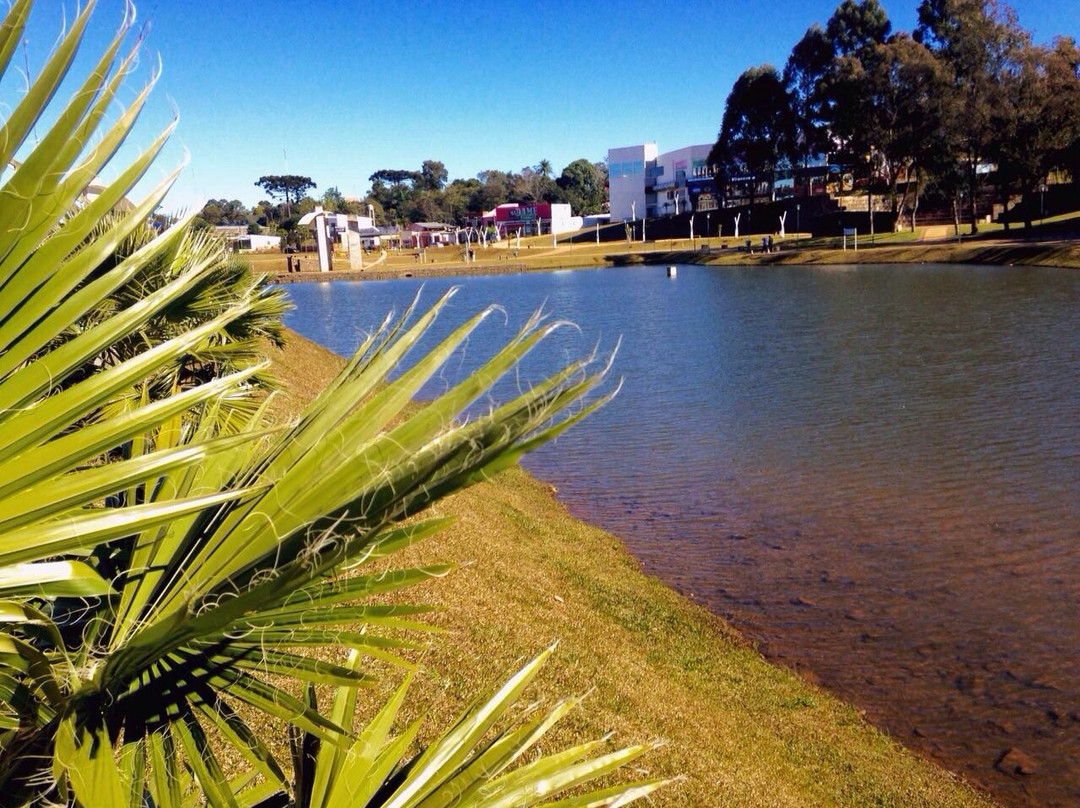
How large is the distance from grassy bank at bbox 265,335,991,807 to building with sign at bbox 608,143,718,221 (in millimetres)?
89820

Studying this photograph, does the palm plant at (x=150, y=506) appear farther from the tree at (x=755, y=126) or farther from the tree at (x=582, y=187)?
the tree at (x=582, y=187)

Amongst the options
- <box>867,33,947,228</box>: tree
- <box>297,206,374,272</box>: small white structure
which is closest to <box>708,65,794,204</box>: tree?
<box>867,33,947,228</box>: tree

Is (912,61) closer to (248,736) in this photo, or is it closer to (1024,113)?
(1024,113)

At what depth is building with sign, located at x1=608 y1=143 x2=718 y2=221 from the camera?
312 ft

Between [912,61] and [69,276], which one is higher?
[912,61]

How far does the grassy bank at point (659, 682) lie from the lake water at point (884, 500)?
0.52 meters

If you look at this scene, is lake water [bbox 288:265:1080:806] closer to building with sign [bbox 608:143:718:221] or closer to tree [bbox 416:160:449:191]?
building with sign [bbox 608:143:718:221]

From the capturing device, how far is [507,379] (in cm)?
2027

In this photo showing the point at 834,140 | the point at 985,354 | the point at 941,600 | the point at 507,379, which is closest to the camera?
the point at 941,600

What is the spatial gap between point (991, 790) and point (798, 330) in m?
22.7

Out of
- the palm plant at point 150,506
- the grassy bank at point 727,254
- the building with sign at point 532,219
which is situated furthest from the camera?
the building with sign at point 532,219

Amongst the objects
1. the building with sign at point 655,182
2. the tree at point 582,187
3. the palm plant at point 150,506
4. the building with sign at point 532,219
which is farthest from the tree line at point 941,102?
the tree at point 582,187

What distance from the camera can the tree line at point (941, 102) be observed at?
152 ft

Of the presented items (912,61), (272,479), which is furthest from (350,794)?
(912,61)
